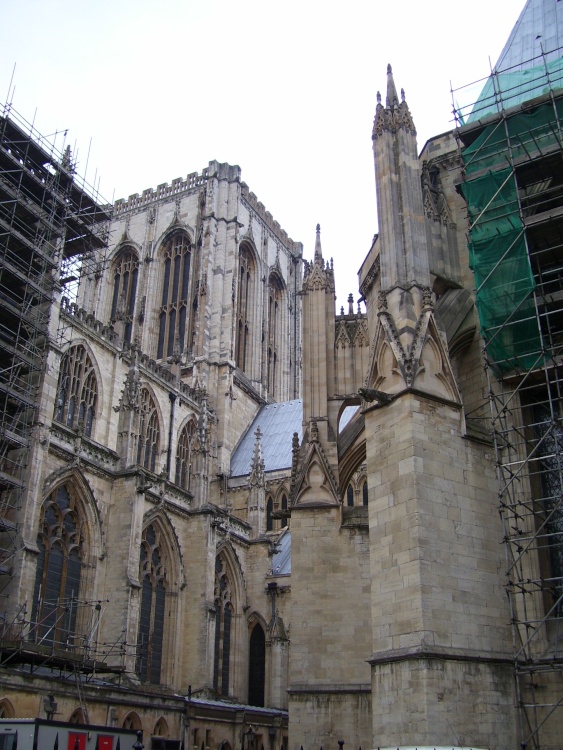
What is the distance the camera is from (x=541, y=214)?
13953 millimetres

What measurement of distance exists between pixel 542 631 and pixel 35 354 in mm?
15689

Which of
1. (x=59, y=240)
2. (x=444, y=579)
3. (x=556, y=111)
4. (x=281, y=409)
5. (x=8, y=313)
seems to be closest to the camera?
(x=444, y=579)

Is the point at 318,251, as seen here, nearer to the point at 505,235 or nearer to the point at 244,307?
the point at 505,235

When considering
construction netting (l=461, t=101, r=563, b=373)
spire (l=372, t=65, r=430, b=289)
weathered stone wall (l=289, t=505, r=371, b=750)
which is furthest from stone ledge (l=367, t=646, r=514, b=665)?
spire (l=372, t=65, r=430, b=289)

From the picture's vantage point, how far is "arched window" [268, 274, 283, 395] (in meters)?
51.7

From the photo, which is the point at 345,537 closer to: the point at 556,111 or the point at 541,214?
the point at 541,214

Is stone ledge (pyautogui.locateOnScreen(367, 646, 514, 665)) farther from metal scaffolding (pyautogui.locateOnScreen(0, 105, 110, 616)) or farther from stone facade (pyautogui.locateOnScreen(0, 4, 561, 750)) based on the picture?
metal scaffolding (pyautogui.locateOnScreen(0, 105, 110, 616))

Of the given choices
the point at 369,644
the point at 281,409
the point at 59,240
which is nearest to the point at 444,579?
the point at 369,644

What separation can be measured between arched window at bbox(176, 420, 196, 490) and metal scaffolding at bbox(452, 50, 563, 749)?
23499mm

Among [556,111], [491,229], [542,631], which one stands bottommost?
[542,631]

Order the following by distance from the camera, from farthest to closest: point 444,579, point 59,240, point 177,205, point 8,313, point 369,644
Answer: point 177,205 → point 59,240 → point 8,313 → point 369,644 → point 444,579

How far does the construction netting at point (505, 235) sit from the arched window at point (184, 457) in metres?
23.6

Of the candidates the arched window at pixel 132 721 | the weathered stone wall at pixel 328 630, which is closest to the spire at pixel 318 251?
the weathered stone wall at pixel 328 630

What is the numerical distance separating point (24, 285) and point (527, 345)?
1526 centimetres
